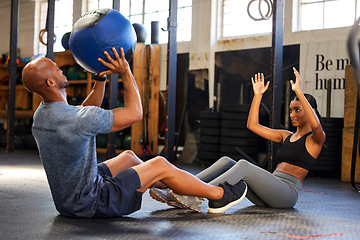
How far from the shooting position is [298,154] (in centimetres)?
268

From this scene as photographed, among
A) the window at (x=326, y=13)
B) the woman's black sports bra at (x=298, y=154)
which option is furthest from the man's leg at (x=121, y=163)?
the window at (x=326, y=13)

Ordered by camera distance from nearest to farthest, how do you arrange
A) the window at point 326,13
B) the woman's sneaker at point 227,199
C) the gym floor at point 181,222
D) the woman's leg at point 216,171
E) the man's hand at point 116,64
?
the gym floor at point 181,222 < the man's hand at point 116,64 < the woman's sneaker at point 227,199 < the woman's leg at point 216,171 < the window at point 326,13

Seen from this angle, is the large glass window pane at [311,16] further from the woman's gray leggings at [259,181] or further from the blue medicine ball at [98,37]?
the blue medicine ball at [98,37]

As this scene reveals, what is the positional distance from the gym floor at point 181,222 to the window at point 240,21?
3.46m

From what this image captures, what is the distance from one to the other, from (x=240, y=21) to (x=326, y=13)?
1.28 meters

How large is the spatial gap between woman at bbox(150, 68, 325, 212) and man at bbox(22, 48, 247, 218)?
0.30 m

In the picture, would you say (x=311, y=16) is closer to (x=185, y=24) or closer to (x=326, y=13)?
(x=326, y=13)

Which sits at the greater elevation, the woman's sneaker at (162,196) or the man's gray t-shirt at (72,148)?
the man's gray t-shirt at (72,148)

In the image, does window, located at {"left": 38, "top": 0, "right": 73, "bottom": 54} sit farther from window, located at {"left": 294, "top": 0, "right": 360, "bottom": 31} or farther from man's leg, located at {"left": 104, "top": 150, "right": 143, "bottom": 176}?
man's leg, located at {"left": 104, "top": 150, "right": 143, "bottom": 176}

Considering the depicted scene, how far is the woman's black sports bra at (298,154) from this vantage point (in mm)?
2674

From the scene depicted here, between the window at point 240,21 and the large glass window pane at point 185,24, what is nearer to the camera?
the window at point 240,21

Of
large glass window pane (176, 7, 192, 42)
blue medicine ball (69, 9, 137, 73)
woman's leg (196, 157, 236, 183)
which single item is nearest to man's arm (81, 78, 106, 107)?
blue medicine ball (69, 9, 137, 73)

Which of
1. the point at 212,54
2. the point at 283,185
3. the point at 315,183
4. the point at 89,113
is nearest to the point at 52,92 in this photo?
the point at 89,113

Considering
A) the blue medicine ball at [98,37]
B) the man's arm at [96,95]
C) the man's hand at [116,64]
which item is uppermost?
the blue medicine ball at [98,37]
